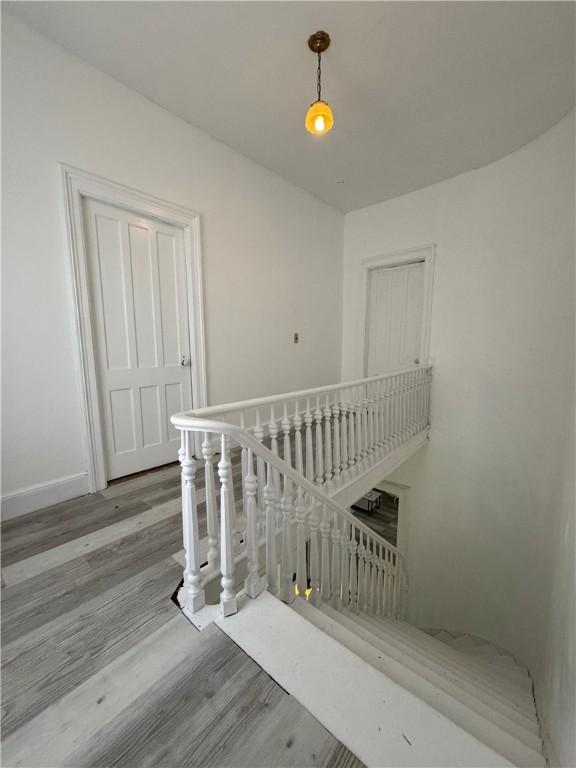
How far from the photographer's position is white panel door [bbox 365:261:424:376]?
3.70 meters

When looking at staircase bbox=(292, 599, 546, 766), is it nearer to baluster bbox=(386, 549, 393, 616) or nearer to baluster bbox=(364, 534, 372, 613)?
baluster bbox=(364, 534, 372, 613)

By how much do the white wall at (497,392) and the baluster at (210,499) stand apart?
90.4 inches

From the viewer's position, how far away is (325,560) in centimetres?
167

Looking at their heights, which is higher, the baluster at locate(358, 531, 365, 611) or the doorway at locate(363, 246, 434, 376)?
the doorway at locate(363, 246, 434, 376)

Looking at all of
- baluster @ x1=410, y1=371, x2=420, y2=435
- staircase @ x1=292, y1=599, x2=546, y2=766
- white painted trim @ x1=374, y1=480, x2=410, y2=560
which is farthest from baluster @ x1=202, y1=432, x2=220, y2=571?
white painted trim @ x1=374, y1=480, x2=410, y2=560

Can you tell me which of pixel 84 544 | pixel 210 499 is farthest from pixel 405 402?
pixel 84 544

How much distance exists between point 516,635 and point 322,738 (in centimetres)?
344

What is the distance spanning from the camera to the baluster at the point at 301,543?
146 cm

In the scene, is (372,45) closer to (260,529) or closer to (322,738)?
(260,529)

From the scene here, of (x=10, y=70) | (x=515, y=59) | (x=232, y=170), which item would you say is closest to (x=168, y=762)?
(x=10, y=70)

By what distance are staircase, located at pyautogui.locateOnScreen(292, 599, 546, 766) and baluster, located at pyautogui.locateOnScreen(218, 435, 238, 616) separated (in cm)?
38

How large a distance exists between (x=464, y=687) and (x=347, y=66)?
12.3 ft

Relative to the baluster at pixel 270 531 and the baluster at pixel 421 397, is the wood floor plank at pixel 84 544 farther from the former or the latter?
the baluster at pixel 421 397

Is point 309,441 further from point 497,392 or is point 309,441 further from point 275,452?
point 497,392
